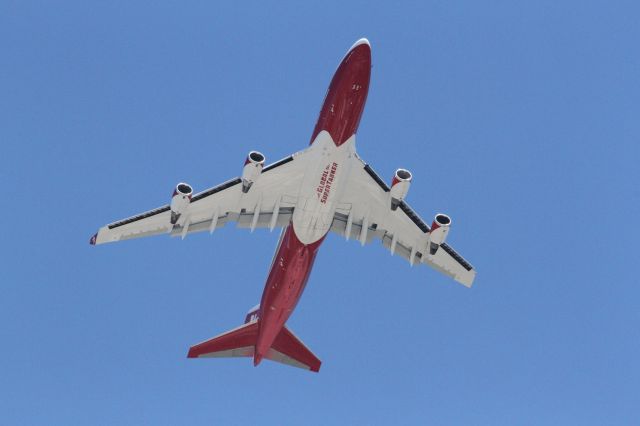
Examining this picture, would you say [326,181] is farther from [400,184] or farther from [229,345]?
[229,345]

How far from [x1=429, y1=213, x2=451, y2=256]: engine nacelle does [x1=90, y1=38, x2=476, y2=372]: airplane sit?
0.05 m

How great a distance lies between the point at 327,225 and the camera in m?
49.2

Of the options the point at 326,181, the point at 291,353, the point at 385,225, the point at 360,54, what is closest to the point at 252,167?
the point at 326,181

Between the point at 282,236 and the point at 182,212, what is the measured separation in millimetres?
5763

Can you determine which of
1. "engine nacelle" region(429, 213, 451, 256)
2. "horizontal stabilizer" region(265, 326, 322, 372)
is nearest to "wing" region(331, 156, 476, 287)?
"engine nacelle" region(429, 213, 451, 256)

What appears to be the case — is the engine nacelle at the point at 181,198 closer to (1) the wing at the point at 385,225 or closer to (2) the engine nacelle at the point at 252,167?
(2) the engine nacelle at the point at 252,167

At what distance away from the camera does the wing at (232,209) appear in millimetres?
48625

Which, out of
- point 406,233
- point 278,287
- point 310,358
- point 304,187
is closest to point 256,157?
point 304,187

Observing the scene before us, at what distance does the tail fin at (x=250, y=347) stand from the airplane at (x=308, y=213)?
57mm

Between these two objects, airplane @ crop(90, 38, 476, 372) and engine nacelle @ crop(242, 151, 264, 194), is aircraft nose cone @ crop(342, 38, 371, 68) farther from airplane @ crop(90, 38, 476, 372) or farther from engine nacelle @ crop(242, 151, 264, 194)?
engine nacelle @ crop(242, 151, 264, 194)

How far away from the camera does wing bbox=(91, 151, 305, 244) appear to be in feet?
160

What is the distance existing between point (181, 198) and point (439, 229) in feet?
45.0

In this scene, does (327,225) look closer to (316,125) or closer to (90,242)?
(316,125)

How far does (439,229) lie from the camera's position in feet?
164
